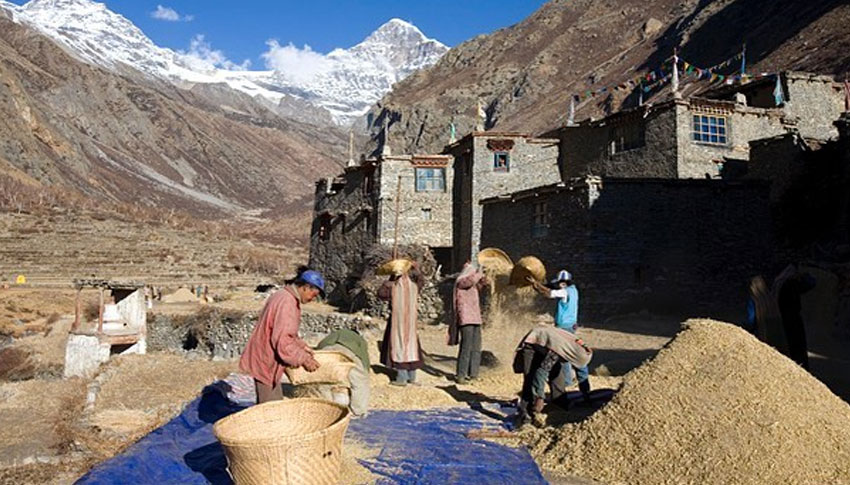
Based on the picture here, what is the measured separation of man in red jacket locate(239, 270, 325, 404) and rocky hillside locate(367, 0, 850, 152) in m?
34.9

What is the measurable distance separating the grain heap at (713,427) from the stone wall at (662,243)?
12.1 meters

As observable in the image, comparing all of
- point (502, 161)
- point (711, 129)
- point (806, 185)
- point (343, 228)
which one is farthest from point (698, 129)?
point (343, 228)

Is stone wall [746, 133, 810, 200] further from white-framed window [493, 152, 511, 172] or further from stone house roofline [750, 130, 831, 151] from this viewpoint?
white-framed window [493, 152, 511, 172]

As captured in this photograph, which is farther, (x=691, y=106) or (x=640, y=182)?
(x=691, y=106)

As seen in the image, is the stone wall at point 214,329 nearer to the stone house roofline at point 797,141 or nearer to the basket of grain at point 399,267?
the basket of grain at point 399,267

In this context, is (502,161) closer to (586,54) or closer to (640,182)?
(640,182)

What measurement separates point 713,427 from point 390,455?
268 centimetres

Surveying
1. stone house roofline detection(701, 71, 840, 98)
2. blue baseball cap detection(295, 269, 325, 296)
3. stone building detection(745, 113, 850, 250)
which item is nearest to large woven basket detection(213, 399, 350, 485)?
blue baseball cap detection(295, 269, 325, 296)

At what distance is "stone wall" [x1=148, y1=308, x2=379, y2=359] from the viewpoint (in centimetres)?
A: 2298

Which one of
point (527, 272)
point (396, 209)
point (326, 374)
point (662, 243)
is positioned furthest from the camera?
point (396, 209)

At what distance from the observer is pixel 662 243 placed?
725 inches

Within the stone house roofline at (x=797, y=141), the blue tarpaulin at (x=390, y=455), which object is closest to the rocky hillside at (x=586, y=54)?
the stone house roofline at (x=797, y=141)

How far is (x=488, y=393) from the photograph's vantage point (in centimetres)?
836

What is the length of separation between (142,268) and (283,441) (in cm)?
4380
